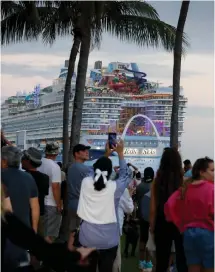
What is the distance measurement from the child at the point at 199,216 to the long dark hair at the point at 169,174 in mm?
547

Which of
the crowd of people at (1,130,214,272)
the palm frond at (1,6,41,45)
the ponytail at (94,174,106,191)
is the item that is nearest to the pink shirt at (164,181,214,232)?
the crowd of people at (1,130,214,272)

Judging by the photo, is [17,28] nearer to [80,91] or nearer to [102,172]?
[80,91]

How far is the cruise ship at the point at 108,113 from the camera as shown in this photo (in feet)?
235

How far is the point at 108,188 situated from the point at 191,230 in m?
0.82

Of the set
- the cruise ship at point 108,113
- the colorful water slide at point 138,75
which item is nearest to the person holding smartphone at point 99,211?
the cruise ship at point 108,113

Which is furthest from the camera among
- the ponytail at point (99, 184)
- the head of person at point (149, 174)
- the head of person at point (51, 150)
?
the head of person at point (149, 174)

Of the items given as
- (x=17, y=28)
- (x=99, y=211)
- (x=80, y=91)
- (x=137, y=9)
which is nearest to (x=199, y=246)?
(x=99, y=211)

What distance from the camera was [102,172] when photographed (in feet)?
18.4

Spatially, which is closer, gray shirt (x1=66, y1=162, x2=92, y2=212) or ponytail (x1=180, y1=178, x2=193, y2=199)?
ponytail (x1=180, y1=178, x2=193, y2=199)

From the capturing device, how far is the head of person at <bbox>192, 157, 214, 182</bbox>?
530cm

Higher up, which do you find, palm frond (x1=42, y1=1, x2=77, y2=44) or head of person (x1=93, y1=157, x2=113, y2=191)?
palm frond (x1=42, y1=1, x2=77, y2=44)

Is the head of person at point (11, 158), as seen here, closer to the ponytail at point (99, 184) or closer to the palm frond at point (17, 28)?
the ponytail at point (99, 184)

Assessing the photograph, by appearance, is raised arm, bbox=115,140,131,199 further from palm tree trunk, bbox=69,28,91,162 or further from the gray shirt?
palm tree trunk, bbox=69,28,91,162

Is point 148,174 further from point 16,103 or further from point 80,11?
point 16,103
